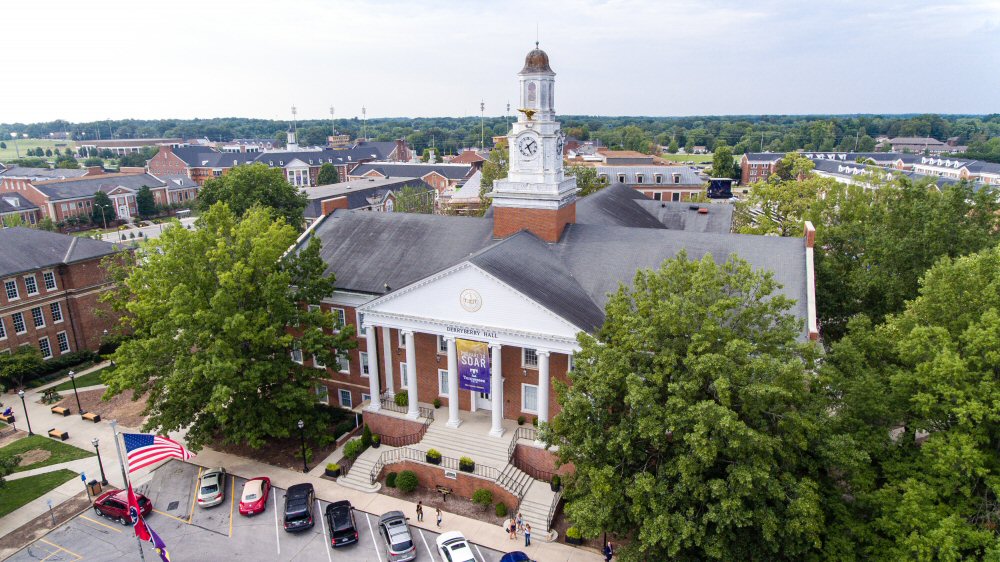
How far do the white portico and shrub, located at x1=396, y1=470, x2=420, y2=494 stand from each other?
3756 mm

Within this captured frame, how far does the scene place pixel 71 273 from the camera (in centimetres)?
4784

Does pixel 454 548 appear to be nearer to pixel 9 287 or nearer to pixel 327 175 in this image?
pixel 9 287

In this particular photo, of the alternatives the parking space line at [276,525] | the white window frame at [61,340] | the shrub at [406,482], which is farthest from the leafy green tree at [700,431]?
the white window frame at [61,340]

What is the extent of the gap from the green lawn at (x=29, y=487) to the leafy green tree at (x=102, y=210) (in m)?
90.8

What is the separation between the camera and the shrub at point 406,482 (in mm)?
29953

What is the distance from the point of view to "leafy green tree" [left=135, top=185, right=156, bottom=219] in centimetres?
11406

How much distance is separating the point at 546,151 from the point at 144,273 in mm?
22944

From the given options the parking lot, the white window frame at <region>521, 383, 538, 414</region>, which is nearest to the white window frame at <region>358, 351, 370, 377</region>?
the parking lot

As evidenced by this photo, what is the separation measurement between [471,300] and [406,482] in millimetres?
9730

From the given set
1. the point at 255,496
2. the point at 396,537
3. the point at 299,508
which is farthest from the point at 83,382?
the point at 396,537

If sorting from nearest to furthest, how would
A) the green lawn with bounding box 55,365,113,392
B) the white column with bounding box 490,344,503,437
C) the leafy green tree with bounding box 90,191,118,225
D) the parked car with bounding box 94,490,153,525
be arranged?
1. the parked car with bounding box 94,490,153,525
2. the white column with bounding box 490,344,503,437
3. the green lawn with bounding box 55,365,113,392
4. the leafy green tree with bounding box 90,191,118,225

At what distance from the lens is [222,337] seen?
29641 millimetres

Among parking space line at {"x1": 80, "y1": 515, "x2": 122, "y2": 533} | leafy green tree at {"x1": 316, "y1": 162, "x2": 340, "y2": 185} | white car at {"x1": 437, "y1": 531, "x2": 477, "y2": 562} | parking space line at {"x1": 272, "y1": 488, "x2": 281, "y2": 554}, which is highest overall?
leafy green tree at {"x1": 316, "y1": 162, "x2": 340, "y2": 185}

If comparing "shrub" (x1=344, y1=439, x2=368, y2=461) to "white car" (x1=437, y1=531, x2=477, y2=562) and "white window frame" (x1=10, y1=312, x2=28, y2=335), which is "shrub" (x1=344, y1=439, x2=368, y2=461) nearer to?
"white car" (x1=437, y1=531, x2=477, y2=562)
